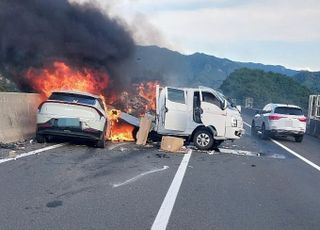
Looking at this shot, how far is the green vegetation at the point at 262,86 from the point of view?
280ft

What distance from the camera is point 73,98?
1457cm

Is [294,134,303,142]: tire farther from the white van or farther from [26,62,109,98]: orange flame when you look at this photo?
[26,62,109,98]: orange flame

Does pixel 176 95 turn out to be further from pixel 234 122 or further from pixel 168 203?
pixel 168 203

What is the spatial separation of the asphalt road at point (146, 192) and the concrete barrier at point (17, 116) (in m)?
0.86

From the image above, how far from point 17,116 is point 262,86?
81.1m

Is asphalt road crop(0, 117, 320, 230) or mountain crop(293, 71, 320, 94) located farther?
mountain crop(293, 71, 320, 94)

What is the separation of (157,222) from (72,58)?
1820cm

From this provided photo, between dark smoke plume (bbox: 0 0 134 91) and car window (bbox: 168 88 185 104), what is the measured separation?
817cm

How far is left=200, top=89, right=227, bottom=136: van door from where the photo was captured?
16609mm

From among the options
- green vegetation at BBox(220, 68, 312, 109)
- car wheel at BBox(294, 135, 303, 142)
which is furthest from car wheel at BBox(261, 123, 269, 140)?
green vegetation at BBox(220, 68, 312, 109)

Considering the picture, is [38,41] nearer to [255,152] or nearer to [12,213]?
[255,152]

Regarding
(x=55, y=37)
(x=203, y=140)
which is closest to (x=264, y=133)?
(x=203, y=140)

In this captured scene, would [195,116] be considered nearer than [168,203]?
No

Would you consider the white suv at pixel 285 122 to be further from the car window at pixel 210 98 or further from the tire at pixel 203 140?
the tire at pixel 203 140
